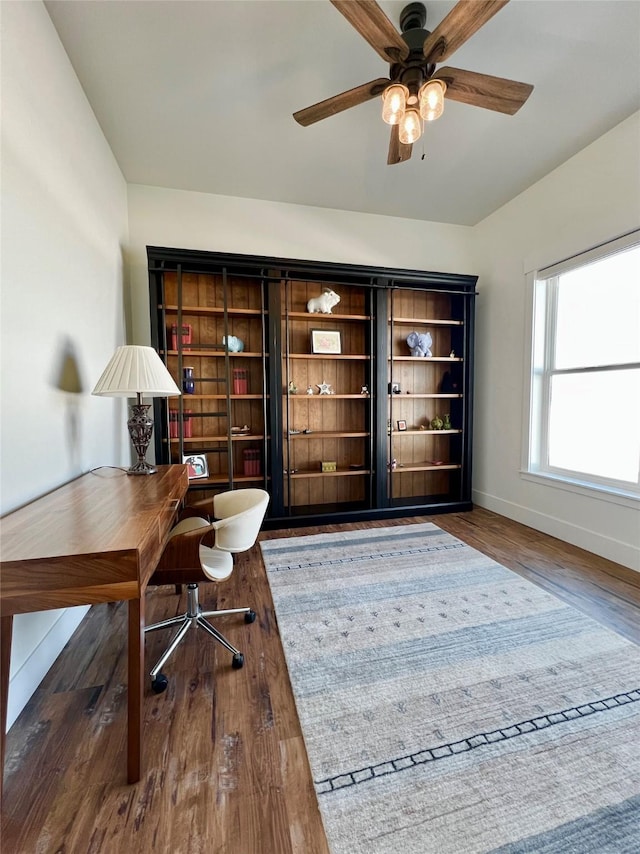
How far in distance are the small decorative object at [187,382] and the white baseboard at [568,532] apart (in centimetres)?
316

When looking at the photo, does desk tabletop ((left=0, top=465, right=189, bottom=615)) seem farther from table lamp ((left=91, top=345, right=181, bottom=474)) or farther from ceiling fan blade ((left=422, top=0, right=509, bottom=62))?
ceiling fan blade ((left=422, top=0, right=509, bottom=62))

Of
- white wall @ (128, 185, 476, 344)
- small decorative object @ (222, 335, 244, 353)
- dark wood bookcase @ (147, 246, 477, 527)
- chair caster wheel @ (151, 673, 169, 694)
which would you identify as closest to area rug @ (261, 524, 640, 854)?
chair caster wheel @ (151, 673, 169, 694)

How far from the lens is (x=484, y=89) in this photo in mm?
1688

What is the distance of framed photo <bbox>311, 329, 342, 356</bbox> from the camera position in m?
3.37

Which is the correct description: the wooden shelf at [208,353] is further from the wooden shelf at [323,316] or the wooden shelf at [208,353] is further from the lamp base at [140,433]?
the lamp base at [140,433]

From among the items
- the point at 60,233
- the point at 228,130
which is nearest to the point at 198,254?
the point at 228,130

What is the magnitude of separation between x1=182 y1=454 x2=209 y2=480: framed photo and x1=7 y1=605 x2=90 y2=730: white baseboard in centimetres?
134

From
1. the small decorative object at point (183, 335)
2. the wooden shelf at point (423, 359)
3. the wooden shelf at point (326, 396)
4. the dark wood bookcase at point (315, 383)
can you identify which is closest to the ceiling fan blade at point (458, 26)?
the dark wood bookcase at point (315, 383)

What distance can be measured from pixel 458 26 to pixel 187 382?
105 inches

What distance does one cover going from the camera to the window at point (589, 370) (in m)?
2.49

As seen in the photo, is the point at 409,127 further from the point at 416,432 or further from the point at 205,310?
the point at 416,432

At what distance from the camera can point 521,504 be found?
3.29 metres

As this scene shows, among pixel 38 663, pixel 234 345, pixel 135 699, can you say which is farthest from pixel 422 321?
pixel 38 663

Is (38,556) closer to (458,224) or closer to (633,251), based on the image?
(633,251)
